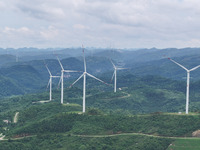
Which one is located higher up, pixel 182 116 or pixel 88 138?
pixel 182 116

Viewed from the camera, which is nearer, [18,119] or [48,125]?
[48,125]

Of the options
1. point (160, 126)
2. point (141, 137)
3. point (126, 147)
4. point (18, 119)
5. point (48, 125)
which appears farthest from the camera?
point (18, 119)

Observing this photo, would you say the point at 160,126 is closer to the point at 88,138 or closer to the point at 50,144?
the point at 88,138

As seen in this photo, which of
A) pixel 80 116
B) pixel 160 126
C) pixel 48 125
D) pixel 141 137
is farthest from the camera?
pixel 80 116

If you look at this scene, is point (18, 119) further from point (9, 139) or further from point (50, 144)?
point (50, 144)

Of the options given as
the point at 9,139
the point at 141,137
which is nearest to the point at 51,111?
the point at 9,139

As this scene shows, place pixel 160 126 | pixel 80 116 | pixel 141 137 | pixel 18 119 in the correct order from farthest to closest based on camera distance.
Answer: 1. pixel 18 119
2. pixel 80 116
3. pixel 160 126
4. pixel 141 137

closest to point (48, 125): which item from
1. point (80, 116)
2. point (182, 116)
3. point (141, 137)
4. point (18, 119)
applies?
point (80, 116)

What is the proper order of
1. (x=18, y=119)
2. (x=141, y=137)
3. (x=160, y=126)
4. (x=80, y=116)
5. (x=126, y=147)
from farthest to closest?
(x=18, y=119) → (x=80, y=116) → (x=160, y=126) → (x=141, y=137) → (x=126, y=147)

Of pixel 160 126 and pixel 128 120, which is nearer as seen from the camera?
pixel 160 126
